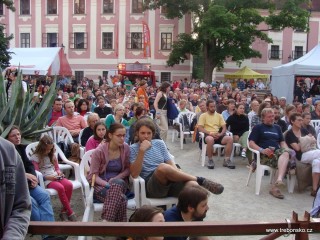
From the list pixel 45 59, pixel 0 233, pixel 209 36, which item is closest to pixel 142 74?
pixel 209 36

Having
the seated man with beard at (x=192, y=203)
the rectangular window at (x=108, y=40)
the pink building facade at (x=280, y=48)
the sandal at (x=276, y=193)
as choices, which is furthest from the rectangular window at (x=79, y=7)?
the seated man with beard at (x=192, y=203)

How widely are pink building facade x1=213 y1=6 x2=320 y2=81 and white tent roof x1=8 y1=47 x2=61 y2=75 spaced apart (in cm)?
1996

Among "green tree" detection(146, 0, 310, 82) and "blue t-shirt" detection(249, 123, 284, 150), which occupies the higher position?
"green tree" detection(146, 0, 310, 82)

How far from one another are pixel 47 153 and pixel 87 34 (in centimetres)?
3539

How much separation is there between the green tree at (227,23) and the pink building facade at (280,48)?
21.4 ft

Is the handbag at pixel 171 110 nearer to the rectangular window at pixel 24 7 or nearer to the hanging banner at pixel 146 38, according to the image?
the hanging banner at pixel 146 38

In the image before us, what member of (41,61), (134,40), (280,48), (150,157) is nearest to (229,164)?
(150,157)

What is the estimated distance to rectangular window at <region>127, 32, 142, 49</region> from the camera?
3850cm

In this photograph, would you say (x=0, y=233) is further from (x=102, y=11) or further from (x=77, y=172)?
(x=102, y=11)

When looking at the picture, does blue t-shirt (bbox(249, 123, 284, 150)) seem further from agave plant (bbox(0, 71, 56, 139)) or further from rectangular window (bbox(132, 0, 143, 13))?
rectangular window (bbox(132, 0, 143, 13))

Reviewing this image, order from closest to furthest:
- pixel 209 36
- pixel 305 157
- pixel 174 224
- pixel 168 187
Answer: pixel 174 224 → pixel 168 187 → pixel 305 157 → pixel 209 36

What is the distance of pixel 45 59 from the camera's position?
72.6ft

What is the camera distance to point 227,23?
94.3ft

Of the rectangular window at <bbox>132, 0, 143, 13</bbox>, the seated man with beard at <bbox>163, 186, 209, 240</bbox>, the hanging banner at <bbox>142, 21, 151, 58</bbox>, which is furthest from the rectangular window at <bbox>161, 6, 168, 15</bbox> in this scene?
the seated man with beard at <bbox>163, 186, 209, 240</bbox>
